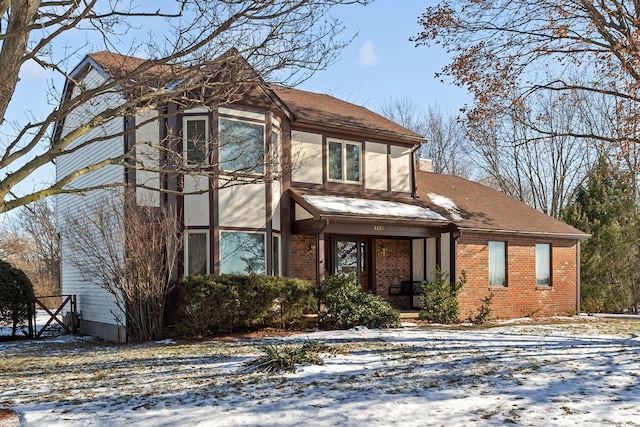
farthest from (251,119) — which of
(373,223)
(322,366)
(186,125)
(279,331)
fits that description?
(322,366)

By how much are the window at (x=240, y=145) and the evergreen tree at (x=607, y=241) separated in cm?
1251

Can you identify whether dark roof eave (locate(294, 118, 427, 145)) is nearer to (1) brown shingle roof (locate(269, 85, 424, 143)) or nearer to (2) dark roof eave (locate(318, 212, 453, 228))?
(1) brown shingle roof (locate(269, 85, 424, 143))

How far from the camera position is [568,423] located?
5.99 m

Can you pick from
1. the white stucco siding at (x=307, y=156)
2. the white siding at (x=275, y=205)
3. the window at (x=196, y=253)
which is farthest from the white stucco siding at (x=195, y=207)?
the white stucco siding at (x=307, y=156)

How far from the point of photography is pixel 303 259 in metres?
16.9

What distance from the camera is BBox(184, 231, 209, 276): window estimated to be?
1457cm

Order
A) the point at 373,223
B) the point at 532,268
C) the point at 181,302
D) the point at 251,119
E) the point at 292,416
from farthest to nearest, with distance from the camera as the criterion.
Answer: the point at 532,268, the point at 373,223, the point at 251,119, the point at 181,302, the point at 292,416

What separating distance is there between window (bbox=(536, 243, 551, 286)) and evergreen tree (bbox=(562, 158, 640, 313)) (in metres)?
2.32

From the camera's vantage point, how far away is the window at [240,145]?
14.9 meters

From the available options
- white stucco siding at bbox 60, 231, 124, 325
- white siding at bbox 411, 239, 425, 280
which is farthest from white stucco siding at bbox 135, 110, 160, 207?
white siding at bbox 411, 239, 425, 280

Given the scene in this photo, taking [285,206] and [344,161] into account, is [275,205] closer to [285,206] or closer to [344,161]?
[285,206]

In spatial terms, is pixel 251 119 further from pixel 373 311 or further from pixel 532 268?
pixel 532 268

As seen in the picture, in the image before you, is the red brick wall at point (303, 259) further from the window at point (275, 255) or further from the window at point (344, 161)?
the window at point (344, 161)

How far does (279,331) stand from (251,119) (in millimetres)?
5131
